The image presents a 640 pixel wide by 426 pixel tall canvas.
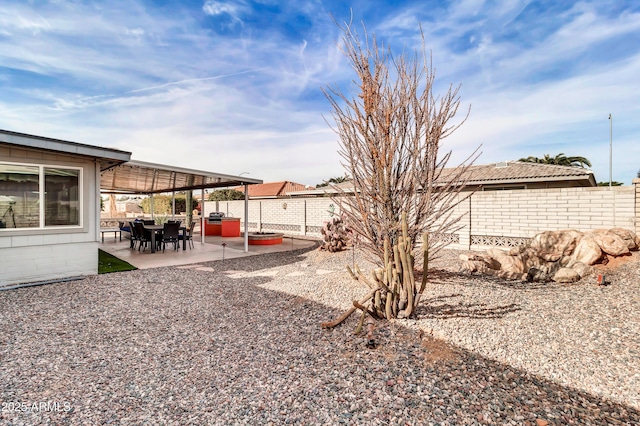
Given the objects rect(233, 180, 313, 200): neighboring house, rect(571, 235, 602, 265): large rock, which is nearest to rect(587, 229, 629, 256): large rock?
rect(571, 235, 602, 265): large rock

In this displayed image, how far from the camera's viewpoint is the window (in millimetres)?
6191

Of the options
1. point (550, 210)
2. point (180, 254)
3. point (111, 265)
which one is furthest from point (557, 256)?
point (111, 265)

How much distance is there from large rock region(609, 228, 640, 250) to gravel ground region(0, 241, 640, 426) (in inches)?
74.4

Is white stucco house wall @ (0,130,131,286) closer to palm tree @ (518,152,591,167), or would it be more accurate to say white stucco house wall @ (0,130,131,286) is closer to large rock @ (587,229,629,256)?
large rock @ (587,229,629,256)

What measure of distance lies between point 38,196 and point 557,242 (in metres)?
11.6

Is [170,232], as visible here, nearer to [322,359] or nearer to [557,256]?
[322,359]

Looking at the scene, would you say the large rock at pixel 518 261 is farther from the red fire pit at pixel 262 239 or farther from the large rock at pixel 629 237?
the red fire pit at pixel 262 239

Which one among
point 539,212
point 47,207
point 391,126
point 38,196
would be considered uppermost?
point 391,126

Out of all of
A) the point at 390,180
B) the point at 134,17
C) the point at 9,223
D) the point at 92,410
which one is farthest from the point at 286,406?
the point at 134,17

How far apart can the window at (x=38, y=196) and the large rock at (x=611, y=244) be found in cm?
1153

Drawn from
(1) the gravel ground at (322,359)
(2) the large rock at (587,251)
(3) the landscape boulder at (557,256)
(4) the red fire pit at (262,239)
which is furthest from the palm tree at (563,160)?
(1) the gravel ground at (322,359)

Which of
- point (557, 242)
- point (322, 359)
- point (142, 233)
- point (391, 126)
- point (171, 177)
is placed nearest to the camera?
point (322, 359)

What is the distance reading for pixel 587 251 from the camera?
6.38 metres

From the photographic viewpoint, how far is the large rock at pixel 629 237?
21.6 ft
